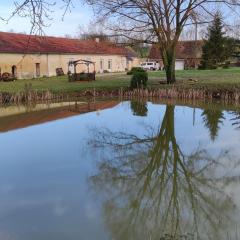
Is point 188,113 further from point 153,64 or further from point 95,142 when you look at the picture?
point 153,64

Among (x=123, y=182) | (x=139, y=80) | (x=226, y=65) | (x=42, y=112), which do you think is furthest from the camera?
(x=226, y=65)

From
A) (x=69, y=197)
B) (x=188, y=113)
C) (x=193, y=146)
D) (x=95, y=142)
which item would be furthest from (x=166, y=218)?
A: (x=188, y=113)

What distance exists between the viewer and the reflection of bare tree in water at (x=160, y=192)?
19.8 ft

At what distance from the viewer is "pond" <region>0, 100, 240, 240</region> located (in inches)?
241

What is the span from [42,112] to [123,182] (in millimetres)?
10782

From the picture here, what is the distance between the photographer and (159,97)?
22.5 meters

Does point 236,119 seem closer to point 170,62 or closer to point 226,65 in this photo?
point 170,62

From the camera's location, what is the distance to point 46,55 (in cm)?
3872

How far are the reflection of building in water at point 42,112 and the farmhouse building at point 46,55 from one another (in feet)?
33.2

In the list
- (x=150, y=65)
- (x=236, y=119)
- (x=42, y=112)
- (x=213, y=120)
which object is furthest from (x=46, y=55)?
(x=236, y=119)

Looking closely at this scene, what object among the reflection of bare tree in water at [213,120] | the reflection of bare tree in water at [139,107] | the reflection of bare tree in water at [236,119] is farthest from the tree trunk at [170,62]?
the reflection of bare tree in water at [236,119]

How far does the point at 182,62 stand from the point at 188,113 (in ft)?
130

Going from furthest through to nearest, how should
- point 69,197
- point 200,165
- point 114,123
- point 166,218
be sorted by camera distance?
point 114,123 < point 200,165 < point 69,197 < point 166,218

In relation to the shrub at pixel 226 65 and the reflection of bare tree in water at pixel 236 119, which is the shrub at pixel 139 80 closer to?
the reflection of bare tree in water at pixel 236 119
